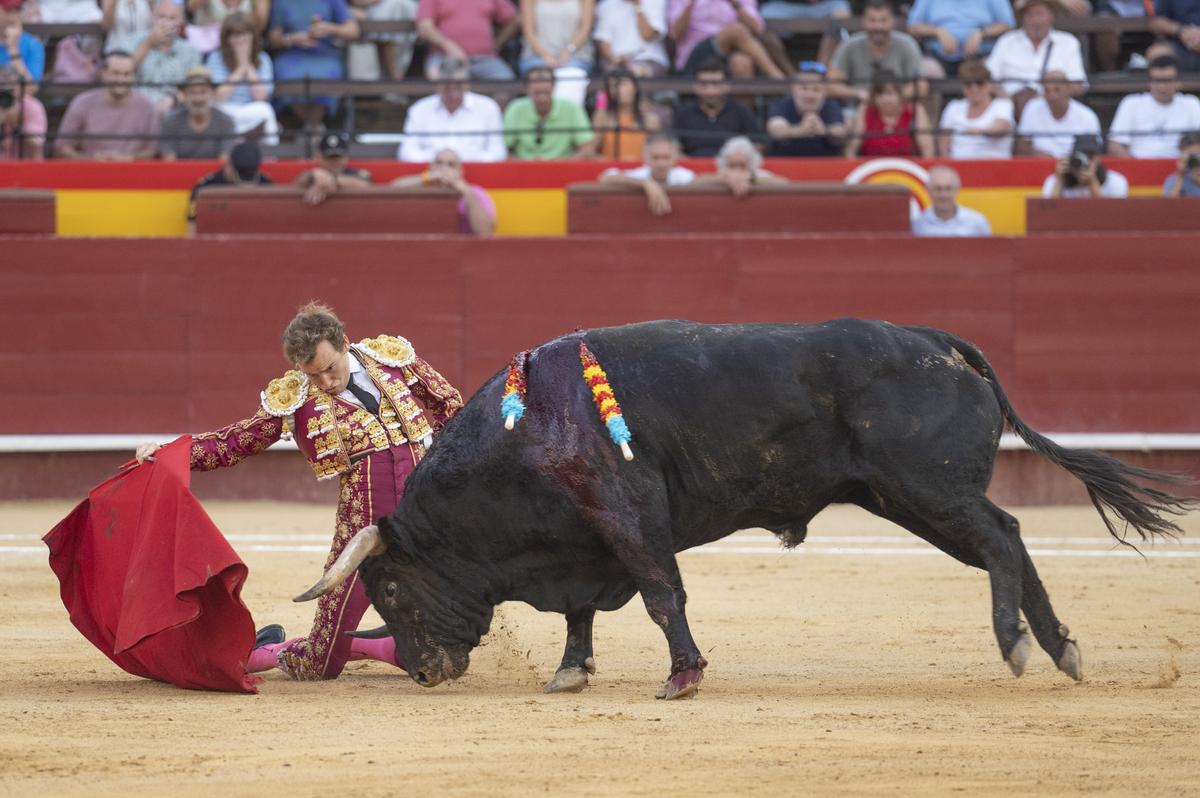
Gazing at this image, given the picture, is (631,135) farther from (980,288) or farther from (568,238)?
(980,288)

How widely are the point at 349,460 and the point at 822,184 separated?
→ 474cm

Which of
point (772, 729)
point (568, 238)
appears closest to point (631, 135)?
point (568, 238)

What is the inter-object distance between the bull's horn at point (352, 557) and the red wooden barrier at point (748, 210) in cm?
460

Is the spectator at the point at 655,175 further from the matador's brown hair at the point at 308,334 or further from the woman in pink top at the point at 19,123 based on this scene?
the matador's brown hair at the point at 308,334

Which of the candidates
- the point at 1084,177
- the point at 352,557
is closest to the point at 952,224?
the point at 1084,177

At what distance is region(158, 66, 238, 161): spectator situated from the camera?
9414 mm

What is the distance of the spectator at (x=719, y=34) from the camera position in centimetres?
1000

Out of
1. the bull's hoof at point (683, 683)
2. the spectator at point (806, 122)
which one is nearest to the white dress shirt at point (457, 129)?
the spectator at point (806, 122)

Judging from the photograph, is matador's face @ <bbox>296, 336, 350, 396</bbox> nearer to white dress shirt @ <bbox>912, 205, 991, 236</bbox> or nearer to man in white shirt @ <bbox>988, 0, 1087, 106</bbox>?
white dress shirt @ <bbox>912, 205, 991, 236</bbox>

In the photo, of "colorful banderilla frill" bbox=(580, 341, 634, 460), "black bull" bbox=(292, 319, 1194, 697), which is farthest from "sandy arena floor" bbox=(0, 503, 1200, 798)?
"colorful banderilla frill" bbox=(580, 341, 634, 460)

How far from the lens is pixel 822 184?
897 centimetres

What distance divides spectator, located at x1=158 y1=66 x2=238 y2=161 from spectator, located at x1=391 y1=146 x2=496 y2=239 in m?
1.14

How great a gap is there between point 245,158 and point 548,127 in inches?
65.8

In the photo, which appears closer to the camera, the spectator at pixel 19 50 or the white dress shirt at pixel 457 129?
Answer: the white dress shirt at pixel 457 129
